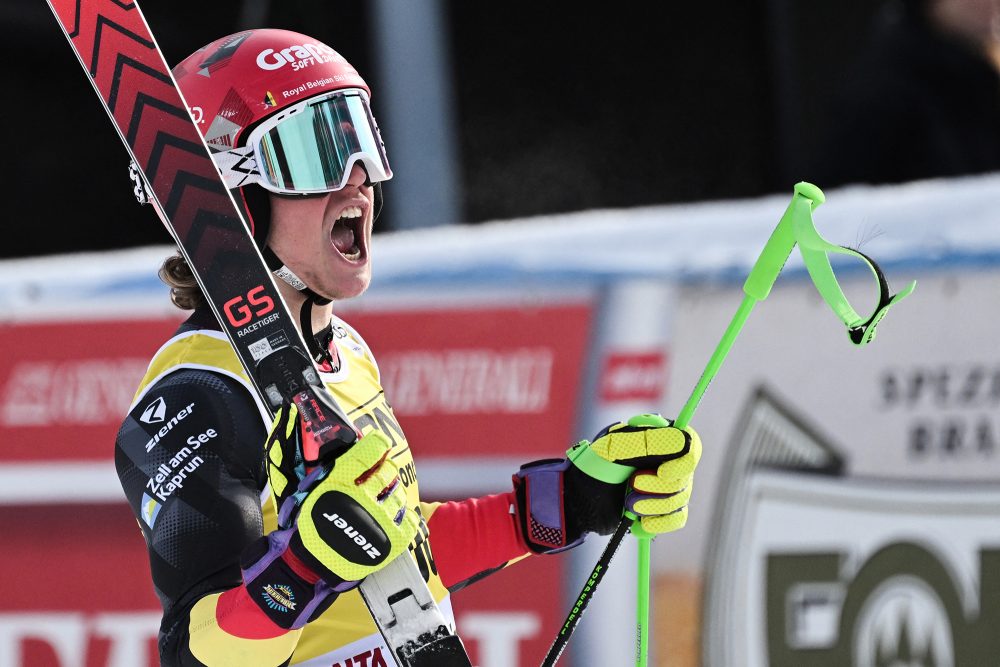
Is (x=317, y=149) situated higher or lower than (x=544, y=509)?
higher

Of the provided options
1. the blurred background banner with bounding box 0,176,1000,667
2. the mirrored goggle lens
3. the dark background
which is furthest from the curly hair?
the dark background

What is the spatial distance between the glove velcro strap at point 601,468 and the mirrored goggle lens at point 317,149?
62cm

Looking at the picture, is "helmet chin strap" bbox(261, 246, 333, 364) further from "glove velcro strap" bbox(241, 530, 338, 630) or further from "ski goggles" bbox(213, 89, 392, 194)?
"glove velcro strap" bbox(241, 530, 338, 630)

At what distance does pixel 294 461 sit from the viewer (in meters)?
2.22

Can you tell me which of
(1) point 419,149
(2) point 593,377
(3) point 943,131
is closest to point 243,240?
(2) point 593,377

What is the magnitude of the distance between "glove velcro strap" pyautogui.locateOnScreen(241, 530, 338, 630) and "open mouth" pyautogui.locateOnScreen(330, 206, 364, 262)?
605mm

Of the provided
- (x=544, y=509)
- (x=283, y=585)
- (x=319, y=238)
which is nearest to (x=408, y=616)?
(x=283, y=585)

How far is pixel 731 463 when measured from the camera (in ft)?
13.1

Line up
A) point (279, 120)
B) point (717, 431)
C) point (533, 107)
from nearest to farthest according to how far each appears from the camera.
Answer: point (279, 120)
point (717, 431)
point (533, 107)

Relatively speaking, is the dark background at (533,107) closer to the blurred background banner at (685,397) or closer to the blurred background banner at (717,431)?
the blurred background banner at (685,397)

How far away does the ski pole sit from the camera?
2.54 meters

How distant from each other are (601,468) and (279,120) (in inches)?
32.4

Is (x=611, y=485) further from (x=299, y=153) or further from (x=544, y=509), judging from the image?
(x=299, y=153)

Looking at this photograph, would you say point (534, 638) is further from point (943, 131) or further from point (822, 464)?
point (943, 131)
